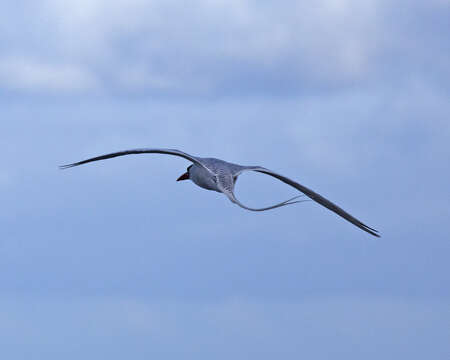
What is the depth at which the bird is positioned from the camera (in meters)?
25.6

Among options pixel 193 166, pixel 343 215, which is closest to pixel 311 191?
pixel 343 215

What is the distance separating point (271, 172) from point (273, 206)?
4.64 meters

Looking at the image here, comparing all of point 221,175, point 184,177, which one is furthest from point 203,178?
point 184,177

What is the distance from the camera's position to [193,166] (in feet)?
94.8

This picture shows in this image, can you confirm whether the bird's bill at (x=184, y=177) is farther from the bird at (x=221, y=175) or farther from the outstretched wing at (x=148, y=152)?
the outstretched wing at (x=148, y=152)

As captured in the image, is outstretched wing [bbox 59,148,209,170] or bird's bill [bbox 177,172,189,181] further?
bird's bill [bbox 177,172,189,181]

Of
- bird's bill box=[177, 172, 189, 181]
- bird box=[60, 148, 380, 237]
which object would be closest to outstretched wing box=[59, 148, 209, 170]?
bird box=[60, 148, 380, 237]

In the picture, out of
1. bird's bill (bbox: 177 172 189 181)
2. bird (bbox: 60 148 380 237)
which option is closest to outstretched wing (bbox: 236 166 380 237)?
bird (bbox: 60 148 380 237)

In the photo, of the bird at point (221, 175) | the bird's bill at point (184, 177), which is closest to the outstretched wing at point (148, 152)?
the bird at point (221, 175)

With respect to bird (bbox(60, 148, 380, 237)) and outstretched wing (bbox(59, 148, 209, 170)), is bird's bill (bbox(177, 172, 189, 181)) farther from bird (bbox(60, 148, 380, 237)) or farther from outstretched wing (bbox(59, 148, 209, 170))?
outstretched wing (bbox(59, 148, 209, 170))

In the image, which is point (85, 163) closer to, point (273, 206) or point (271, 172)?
point (271, 172)

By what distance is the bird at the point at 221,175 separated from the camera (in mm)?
25562

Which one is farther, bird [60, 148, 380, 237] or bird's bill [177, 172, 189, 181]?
bird's bill [177, 172, 189, 181]

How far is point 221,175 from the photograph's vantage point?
25812 millimetres
